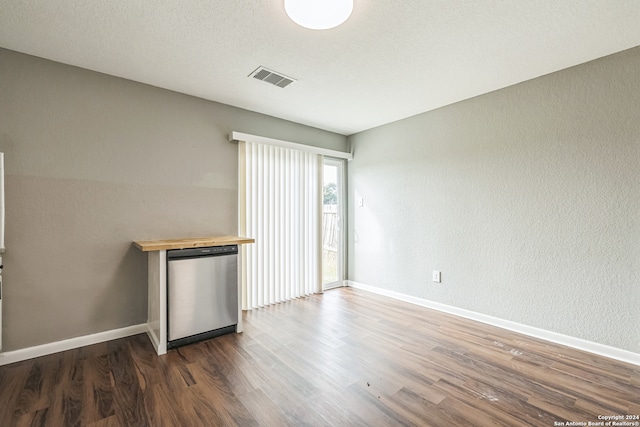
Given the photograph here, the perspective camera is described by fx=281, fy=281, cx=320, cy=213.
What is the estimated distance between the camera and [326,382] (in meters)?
1.94

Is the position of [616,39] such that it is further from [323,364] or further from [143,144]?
[143,144]

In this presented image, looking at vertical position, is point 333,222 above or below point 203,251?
above

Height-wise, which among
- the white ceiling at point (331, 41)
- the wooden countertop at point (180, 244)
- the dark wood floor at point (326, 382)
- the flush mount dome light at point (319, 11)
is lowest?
the dark wood floor at point (326, 382)

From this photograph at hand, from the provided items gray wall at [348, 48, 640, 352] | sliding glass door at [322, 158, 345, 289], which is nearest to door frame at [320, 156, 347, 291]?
sliding glass door at [322, 158, 345, 289]

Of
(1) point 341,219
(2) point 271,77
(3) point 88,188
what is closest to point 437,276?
(1) point 341,219

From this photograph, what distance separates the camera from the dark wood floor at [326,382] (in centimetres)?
162

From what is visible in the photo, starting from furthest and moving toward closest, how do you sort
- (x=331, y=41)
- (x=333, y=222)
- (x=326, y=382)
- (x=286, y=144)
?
(x=333, y=222)
(x=286, y=144)
(x=331, y=41)
(x=326, y=382)

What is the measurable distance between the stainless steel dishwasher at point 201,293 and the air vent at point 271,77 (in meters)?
1.65

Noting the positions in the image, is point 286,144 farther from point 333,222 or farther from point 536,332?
point 536,332

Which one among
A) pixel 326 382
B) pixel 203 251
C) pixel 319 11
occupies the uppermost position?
pixel 319 11

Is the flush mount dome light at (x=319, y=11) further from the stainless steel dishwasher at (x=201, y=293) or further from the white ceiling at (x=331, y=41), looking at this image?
the stainless steel dishwasher at (x=201, y=293)

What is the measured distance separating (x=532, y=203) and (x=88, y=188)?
13.5 ft

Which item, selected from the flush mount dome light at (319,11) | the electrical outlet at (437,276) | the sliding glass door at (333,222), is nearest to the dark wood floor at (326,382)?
the electrical outlet at (437,276)

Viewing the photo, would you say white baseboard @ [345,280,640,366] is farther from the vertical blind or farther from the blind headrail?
the blind headrail
